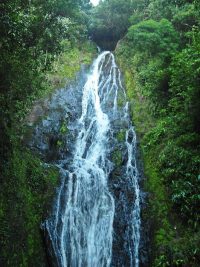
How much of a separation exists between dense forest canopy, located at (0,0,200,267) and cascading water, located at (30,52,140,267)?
3.14ft

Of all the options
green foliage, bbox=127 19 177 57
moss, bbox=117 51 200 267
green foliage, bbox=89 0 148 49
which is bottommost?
moss, bbox=117 51 200 267

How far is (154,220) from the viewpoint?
10.6 metres

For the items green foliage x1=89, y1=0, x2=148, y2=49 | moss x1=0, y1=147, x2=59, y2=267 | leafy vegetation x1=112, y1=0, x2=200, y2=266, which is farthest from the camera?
green foliage x1=89, y1=0, x2=148, y2=49

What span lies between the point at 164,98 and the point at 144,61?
495cm

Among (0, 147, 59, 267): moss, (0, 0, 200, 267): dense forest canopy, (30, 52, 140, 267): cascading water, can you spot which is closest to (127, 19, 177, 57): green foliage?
(0, 0, 200, 267): dense forest canopy

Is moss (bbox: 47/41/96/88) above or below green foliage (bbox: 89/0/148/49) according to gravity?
below

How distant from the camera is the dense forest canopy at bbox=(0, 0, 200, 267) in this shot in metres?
8.60

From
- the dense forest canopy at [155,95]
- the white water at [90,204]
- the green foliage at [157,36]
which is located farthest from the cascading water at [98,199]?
the green foliage at [157,36]

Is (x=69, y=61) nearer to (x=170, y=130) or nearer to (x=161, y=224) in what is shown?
(x=170, y=130)

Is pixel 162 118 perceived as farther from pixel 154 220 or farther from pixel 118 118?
pixel 154 220

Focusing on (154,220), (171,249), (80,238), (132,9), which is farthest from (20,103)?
(132,9)

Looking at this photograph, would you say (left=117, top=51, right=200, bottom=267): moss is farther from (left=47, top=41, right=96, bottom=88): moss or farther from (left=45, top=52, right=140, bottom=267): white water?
(left=47, top=41, right=96, bottom=88): moss

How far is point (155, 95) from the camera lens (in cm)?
1521

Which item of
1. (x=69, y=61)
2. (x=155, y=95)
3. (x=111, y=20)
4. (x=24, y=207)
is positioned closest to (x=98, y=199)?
(x=24, y=207)
